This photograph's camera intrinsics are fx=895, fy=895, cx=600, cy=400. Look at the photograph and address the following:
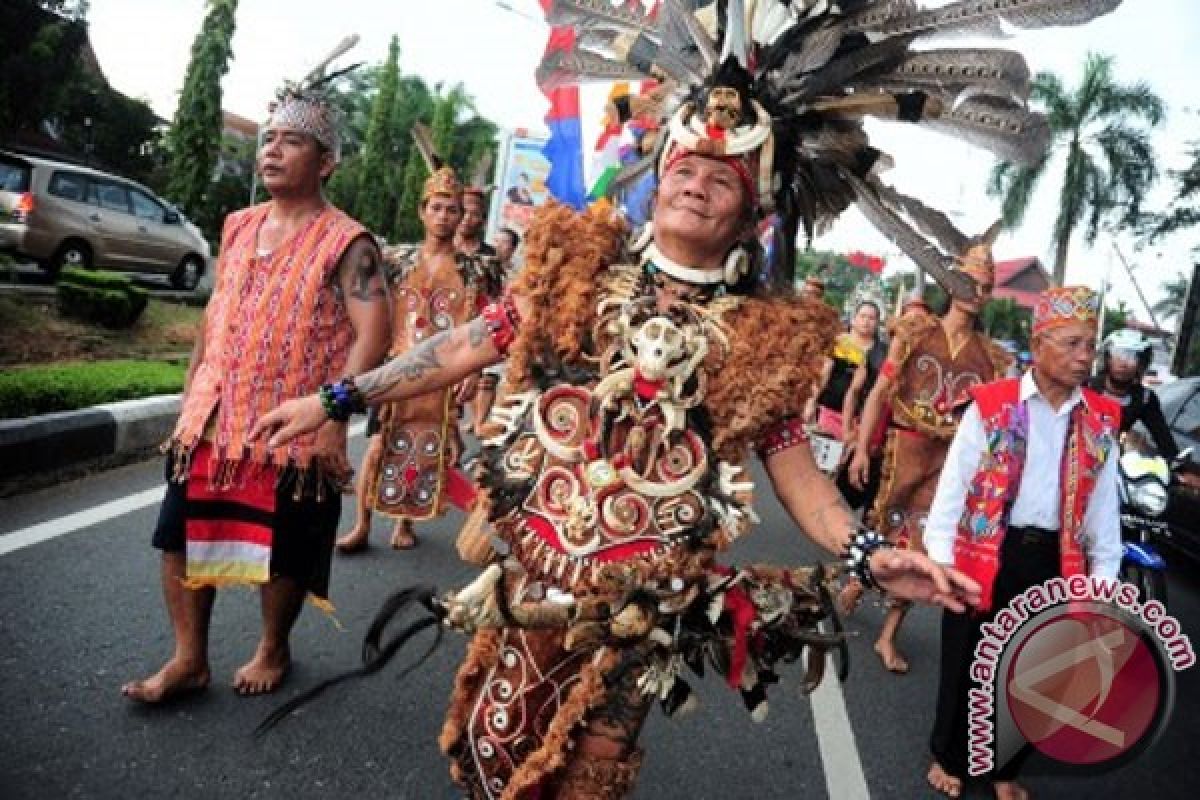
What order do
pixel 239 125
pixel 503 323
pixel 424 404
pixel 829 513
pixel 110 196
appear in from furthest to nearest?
pixel 239 125
pixel 110 196
pixel 424 404
pixel 503 323
pixel 829 513

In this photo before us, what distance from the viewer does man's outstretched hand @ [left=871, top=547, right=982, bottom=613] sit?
5.98 feet

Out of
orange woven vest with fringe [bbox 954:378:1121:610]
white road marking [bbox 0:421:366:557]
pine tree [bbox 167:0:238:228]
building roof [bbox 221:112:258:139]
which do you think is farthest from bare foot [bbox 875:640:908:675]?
building roof [bbox 221:112:258:139]

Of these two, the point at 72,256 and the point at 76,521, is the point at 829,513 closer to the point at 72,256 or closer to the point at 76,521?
the point at 76,521

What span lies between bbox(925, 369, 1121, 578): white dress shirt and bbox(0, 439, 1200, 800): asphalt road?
0.96m

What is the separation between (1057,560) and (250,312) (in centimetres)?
293

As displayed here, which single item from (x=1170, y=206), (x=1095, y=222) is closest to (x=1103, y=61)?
(x=1095, y=222)

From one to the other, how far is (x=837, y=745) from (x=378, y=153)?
34441 millimetres

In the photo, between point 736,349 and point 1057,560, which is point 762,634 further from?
point 1057,560

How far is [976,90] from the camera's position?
7.81 ft

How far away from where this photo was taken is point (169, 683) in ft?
9.67

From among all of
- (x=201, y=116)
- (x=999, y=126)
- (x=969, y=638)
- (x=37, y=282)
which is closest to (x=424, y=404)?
(x=969, y=638)

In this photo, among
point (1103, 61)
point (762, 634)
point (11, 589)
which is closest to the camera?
point (762, 634)

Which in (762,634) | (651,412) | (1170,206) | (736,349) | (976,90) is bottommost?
(762,634)

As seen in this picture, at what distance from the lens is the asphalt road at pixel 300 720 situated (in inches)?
104
